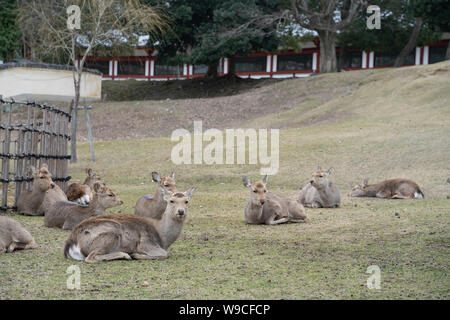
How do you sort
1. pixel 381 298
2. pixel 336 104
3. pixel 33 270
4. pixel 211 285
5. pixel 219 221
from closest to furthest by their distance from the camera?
pixel 381 298 < pixel 211 285 < pixel 33 270 < pixel 219 221 < pixel 336 104

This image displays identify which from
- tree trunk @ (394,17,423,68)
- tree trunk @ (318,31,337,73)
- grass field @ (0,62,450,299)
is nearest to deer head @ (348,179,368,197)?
grass field @ (0,62,450,299)

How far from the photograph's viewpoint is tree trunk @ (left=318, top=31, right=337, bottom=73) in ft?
120

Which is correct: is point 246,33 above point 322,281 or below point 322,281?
above

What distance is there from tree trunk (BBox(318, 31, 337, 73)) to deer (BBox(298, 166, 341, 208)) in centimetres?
2472

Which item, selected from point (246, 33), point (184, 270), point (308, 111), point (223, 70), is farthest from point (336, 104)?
point (184, 270)

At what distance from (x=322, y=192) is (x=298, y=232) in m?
3.22

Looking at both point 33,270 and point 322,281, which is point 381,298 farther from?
point 33,270

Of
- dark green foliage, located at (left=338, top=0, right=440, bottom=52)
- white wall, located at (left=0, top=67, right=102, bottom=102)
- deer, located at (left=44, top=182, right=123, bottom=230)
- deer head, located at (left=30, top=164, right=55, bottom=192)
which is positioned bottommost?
deer, located at (left=44, top=182, right=123, bottom=230)

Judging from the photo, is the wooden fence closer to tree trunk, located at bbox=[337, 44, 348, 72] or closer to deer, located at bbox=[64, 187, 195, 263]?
deer, located at bbox=[64, 187, 195, 263]

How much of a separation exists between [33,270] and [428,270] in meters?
4.06

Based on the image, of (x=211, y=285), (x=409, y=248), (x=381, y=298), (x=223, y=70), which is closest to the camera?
(x=381, y=298)

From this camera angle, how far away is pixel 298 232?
948 cm

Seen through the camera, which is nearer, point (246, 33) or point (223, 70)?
point (246, 33)

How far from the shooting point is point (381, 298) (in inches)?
220
